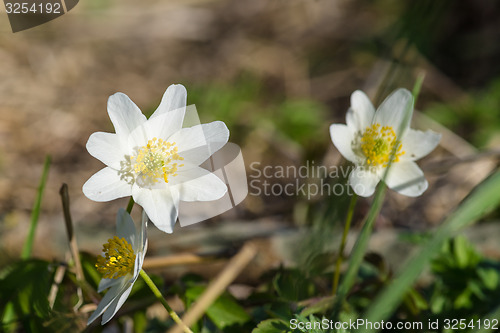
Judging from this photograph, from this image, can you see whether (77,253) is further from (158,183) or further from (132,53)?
(132,53)

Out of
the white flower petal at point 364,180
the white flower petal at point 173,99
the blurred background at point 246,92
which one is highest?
the white flower petal at point 173,99

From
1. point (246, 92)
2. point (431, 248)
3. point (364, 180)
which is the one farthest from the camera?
point (246, 92)

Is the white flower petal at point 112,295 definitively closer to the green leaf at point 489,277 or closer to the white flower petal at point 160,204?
the white flower petal at point 160,204

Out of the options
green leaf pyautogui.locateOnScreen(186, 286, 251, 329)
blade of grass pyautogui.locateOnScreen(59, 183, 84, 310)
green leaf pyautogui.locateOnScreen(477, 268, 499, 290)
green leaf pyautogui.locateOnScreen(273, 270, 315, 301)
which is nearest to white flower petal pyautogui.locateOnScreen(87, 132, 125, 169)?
blade of grass pyautogui.locateOnScreen(59, 183, 84, 310)

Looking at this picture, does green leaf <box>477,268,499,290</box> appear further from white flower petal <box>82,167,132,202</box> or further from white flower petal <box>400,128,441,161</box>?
white flower petal <box>82,167,132,202</box>

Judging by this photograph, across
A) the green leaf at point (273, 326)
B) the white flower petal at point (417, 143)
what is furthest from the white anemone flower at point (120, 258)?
the white flower petal at point (417, 143)

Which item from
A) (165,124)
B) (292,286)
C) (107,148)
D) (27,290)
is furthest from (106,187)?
(292,286)

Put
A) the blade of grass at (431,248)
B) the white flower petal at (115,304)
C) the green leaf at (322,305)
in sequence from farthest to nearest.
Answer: the green leaf at (322,305), the white flower petal at (115,304), the blade of grass at (431,248)

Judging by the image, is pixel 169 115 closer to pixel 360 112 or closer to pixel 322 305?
pixel 360 112
